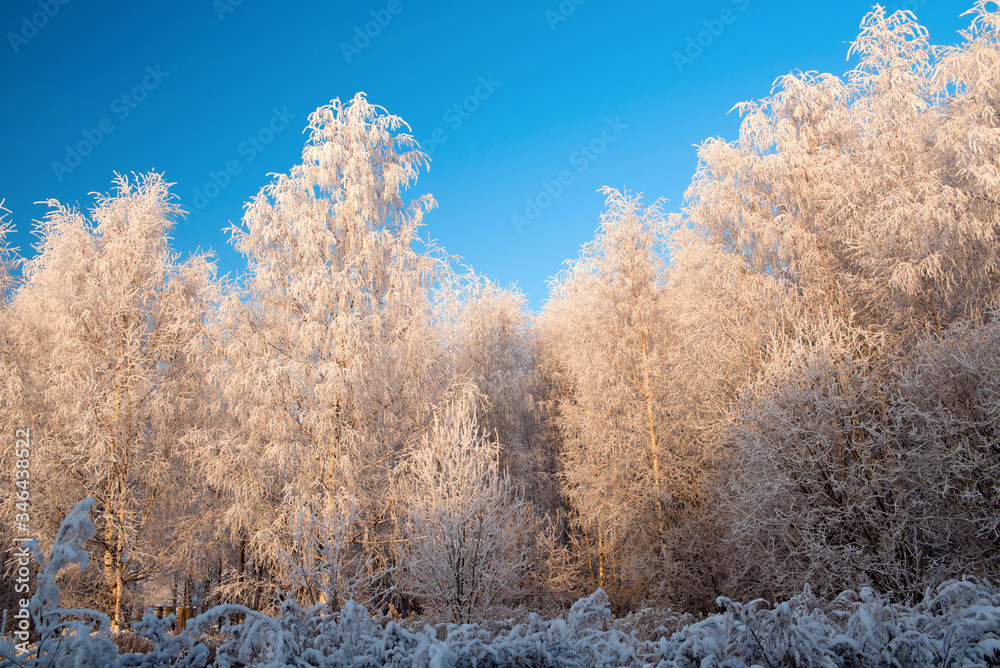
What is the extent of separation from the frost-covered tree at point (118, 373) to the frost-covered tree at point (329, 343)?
141 centimetres

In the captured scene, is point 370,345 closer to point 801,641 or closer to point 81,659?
point 81,659

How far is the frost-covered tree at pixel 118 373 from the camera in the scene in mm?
9812

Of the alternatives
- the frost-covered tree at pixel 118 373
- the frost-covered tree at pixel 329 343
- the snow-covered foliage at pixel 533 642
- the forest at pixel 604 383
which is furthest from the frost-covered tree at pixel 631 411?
the frost-covered tree at pixel 118 373

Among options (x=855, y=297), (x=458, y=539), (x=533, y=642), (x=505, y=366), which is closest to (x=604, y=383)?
(x=505, y=366)

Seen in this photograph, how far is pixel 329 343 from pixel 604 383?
7.26 m

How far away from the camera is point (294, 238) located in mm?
11219

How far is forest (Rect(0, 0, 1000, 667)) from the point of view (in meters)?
8.26

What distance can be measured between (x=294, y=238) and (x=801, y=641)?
11.0 m

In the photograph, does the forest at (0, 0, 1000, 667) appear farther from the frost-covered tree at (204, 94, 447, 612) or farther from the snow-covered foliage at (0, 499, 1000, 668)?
the snow-covered foliage at (0, 499, 1000, 668)

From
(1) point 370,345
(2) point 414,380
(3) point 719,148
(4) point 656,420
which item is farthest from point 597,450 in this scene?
(3) point 719,148

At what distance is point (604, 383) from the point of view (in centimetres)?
1391

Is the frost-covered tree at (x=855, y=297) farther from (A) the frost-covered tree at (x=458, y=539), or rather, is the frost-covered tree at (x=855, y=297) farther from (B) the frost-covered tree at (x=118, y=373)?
(B) the frost-covered tree at (x=118, y=373)

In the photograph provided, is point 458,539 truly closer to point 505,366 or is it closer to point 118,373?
point 118,373

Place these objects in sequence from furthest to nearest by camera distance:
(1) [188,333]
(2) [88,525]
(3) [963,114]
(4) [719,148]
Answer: (4) [719,148]
(1) [188,333]
(3) [963,114]
(2) [88,525]
